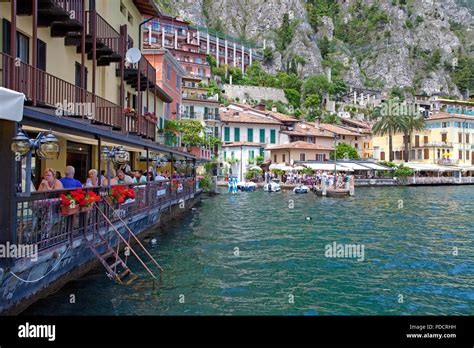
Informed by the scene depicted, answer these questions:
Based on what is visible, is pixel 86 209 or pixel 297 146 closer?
pixel 86 209

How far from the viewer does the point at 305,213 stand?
29500 millimetres

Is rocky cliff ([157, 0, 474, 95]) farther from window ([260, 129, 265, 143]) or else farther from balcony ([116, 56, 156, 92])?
balcony ([116, 56, 156, 92])

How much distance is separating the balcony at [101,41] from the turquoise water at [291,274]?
8287 mm

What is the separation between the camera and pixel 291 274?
1334 centimetres

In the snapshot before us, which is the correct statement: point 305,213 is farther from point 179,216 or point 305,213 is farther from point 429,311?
point 429,311

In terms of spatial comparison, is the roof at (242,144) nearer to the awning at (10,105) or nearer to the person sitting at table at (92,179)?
the person sitting at table at (92,179)

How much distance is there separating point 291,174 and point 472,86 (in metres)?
125

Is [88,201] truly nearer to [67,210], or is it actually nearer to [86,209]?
[86,209]

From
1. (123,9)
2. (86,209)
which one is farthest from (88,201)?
(123,9)

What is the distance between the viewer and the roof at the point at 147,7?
26.1 metres

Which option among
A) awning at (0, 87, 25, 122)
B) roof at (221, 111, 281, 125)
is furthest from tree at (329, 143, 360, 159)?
awning at (0, 87, 25, 122)

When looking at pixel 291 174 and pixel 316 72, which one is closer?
pixel 291 174

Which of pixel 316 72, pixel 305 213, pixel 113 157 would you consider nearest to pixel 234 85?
pixel 316 72

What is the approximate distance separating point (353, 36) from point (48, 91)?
174023 mm
